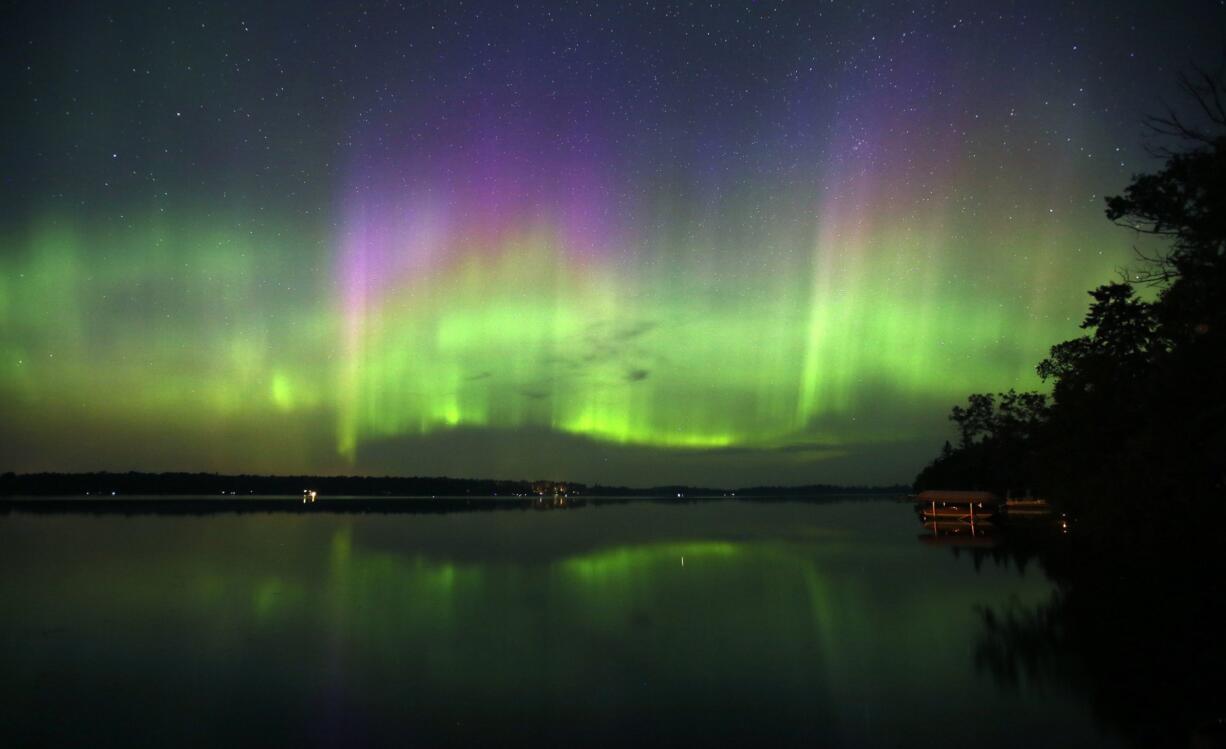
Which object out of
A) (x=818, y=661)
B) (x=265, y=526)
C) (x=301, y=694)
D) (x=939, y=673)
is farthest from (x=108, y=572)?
(x=265, y=526)

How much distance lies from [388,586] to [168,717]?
14674 mm

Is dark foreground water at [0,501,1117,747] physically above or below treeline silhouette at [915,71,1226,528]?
below

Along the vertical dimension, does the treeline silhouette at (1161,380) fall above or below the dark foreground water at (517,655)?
above

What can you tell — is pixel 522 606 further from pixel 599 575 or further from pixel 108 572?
pixel 108 572

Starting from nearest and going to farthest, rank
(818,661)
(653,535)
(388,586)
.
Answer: (818,661) → (388,586) → (653,535)

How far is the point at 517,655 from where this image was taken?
648 inches

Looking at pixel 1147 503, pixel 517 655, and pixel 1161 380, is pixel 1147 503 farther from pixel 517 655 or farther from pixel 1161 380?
pixel 517 655

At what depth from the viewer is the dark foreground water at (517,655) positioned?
38.4 feet

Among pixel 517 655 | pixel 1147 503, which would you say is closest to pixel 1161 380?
pixel 1147 503

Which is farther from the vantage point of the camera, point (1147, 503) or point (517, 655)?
point (1147, 503)

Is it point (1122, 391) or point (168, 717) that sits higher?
point (1122, 391)

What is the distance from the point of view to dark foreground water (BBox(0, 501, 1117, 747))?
38.4 ft

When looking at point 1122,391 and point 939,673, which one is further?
point 1122,391

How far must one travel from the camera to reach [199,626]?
20.0m
